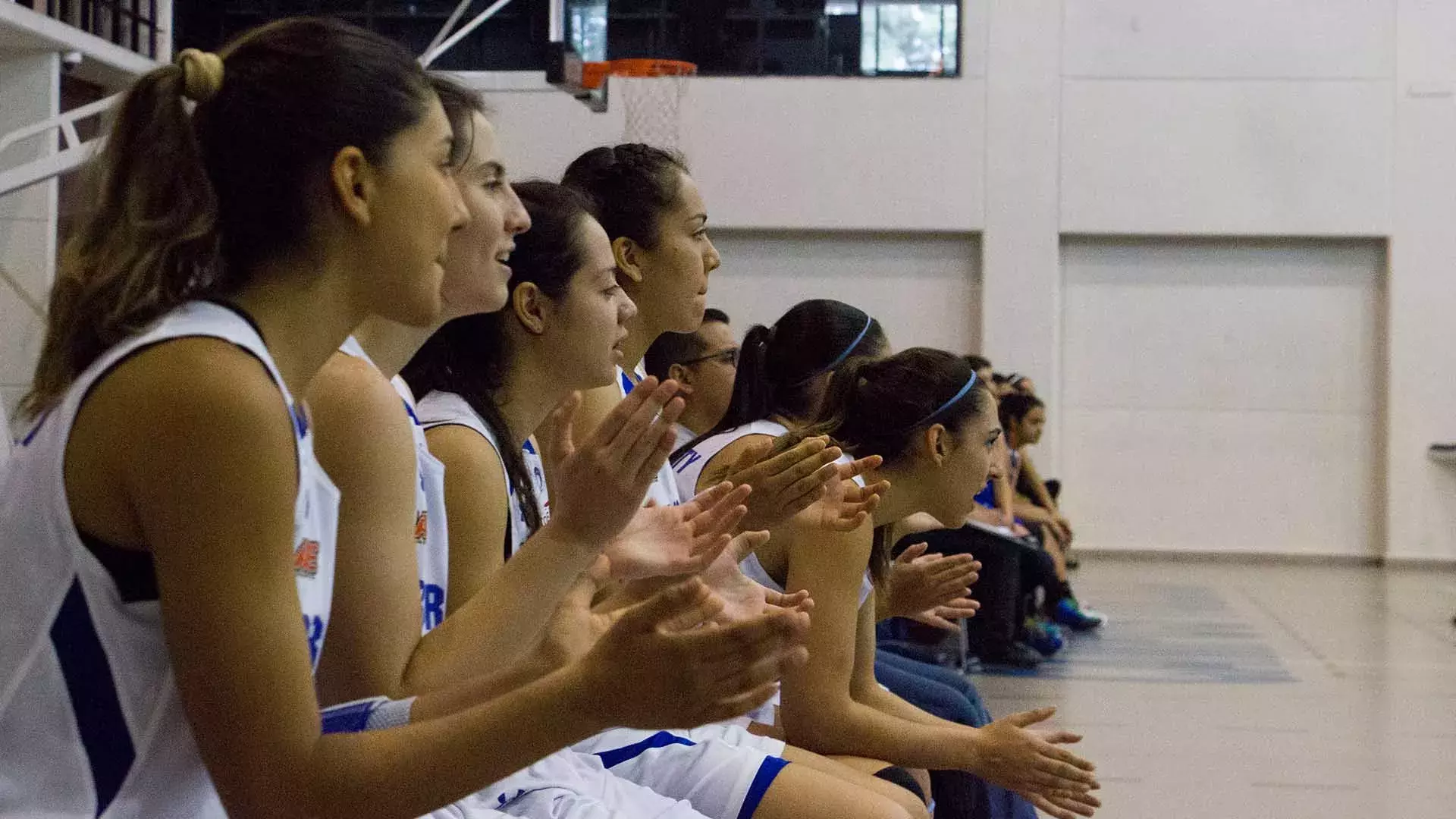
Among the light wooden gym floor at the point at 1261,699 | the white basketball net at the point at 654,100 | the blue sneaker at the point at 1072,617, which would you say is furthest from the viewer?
the white basketball net at the point at 654,100

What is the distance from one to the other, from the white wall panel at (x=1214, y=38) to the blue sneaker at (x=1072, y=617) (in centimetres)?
455

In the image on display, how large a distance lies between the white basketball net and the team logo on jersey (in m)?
9.21

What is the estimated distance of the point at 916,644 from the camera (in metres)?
5.96

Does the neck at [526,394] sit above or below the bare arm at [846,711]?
above

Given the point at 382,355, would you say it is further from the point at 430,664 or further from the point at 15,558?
the point at 15,558

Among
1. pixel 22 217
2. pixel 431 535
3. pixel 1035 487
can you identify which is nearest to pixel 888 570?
pixel 431 535

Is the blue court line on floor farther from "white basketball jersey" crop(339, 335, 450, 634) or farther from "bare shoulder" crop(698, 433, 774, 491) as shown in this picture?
"white basketball jersey" crop(339, 335, 450, 634)

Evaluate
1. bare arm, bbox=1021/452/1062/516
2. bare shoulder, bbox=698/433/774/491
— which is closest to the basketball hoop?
bare arm, bbox=1021/452/1062/516

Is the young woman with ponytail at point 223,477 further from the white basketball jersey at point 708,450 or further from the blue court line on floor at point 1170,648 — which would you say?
the blue court line on floor at point 1170,648

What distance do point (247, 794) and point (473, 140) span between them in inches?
31.7

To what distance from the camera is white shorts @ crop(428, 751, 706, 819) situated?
1709 mm

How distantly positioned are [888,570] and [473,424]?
1158 mm

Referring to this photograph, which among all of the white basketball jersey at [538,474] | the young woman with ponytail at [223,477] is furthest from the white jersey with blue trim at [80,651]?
the white basketball jersey at [538,474]

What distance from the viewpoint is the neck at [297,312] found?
3.92ft
